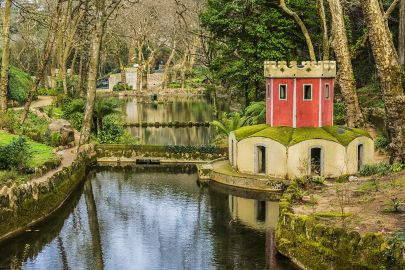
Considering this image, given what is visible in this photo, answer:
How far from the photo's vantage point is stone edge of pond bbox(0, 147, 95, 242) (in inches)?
801

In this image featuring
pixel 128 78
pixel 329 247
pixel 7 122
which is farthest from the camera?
pixel 128 78

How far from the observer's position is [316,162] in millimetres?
29125

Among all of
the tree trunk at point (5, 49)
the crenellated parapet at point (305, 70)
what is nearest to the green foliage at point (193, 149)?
the crenellated parapet at point (305, 70)

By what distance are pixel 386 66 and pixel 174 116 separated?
39.1 m

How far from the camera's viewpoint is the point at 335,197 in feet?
72.8

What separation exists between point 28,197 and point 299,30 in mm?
24754

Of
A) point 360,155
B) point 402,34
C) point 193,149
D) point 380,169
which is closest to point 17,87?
point 193,149

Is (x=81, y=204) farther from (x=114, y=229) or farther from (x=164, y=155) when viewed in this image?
(x=164, y=155)

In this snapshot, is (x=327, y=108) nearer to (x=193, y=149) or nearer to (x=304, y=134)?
(x=304, y=134)

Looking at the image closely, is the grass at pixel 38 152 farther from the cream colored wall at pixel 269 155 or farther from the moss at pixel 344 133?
the moss at pixel 344 133

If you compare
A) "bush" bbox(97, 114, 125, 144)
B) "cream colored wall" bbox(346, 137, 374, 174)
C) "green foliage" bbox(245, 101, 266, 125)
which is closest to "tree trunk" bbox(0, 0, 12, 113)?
"bush" bbox(97, 114, 125, 144)

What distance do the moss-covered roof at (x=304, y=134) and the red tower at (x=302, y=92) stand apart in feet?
1.61

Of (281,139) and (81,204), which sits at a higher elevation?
(281,139)

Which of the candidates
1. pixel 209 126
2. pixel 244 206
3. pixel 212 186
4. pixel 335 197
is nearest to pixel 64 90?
pixel 209 126
